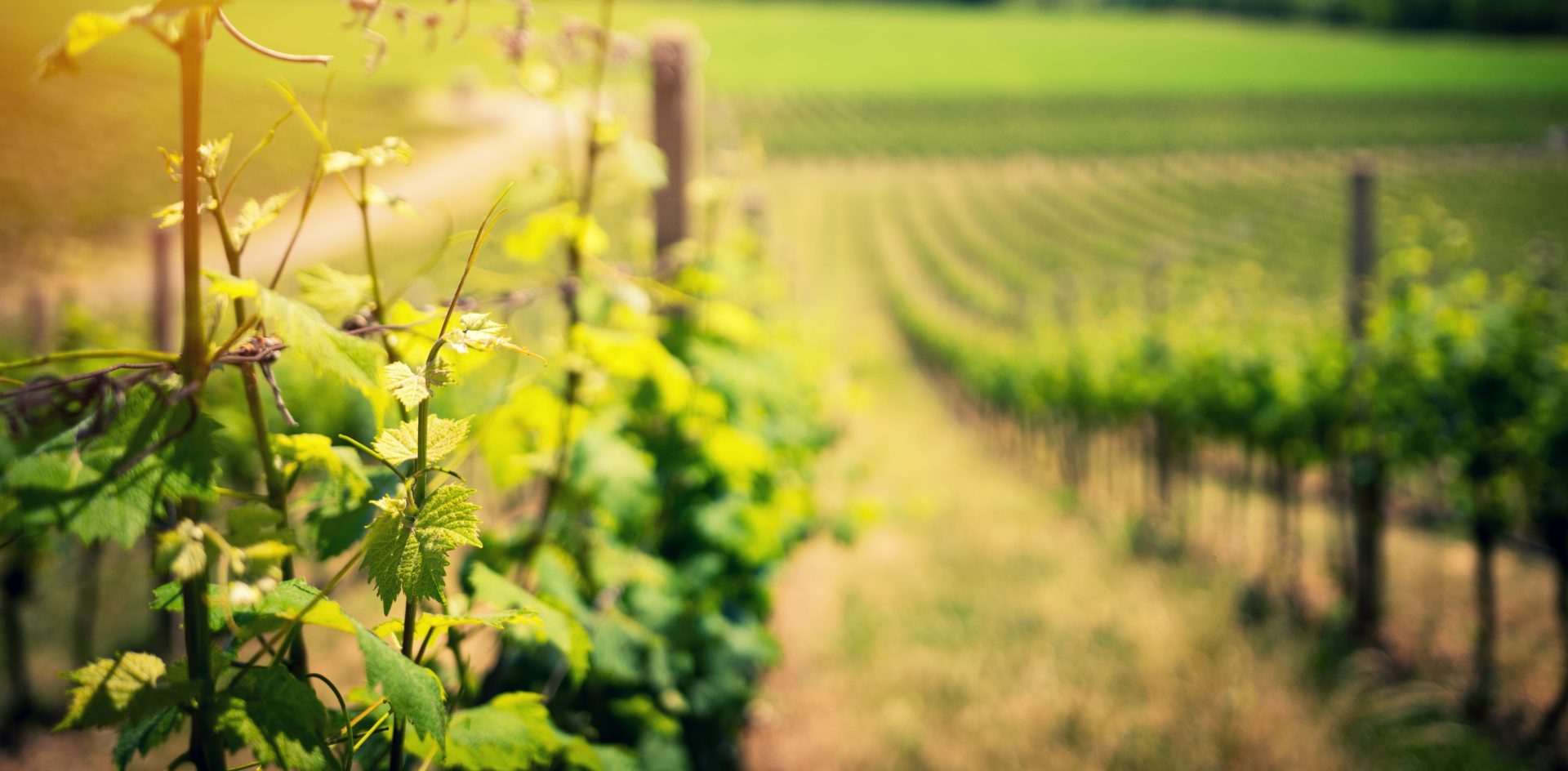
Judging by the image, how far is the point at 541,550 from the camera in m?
1.51

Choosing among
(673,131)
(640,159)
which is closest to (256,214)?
(640,159)

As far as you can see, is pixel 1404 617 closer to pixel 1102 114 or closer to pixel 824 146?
pixel 824 146

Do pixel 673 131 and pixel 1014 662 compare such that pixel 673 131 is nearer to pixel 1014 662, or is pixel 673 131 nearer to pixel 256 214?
pixel 256 214

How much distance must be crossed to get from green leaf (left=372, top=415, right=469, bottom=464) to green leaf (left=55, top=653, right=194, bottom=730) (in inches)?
9.4

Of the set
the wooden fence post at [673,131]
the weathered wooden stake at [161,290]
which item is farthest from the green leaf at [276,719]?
the weathered wooden stake at [161,290]

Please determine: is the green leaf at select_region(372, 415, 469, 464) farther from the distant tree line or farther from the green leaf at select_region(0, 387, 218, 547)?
the distant tree line

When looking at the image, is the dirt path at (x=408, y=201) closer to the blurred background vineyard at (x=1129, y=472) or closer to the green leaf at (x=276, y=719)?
the blurred background vineyard at (x=1129, y=472)

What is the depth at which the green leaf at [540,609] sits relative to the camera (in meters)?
1.02

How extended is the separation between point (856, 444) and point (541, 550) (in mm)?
8771

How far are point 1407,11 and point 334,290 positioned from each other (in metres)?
105

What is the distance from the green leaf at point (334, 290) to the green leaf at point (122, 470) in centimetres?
33

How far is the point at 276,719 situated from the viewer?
0.74 metres

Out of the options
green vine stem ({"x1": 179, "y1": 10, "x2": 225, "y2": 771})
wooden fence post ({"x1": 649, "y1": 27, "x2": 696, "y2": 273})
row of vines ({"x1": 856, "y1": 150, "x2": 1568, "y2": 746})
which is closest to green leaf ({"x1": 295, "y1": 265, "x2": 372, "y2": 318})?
green vine stem ({"x1": 179, "y1": 10, "x2": 225, "y2": 771})

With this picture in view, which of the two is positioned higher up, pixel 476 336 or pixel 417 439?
pixel 476 336
